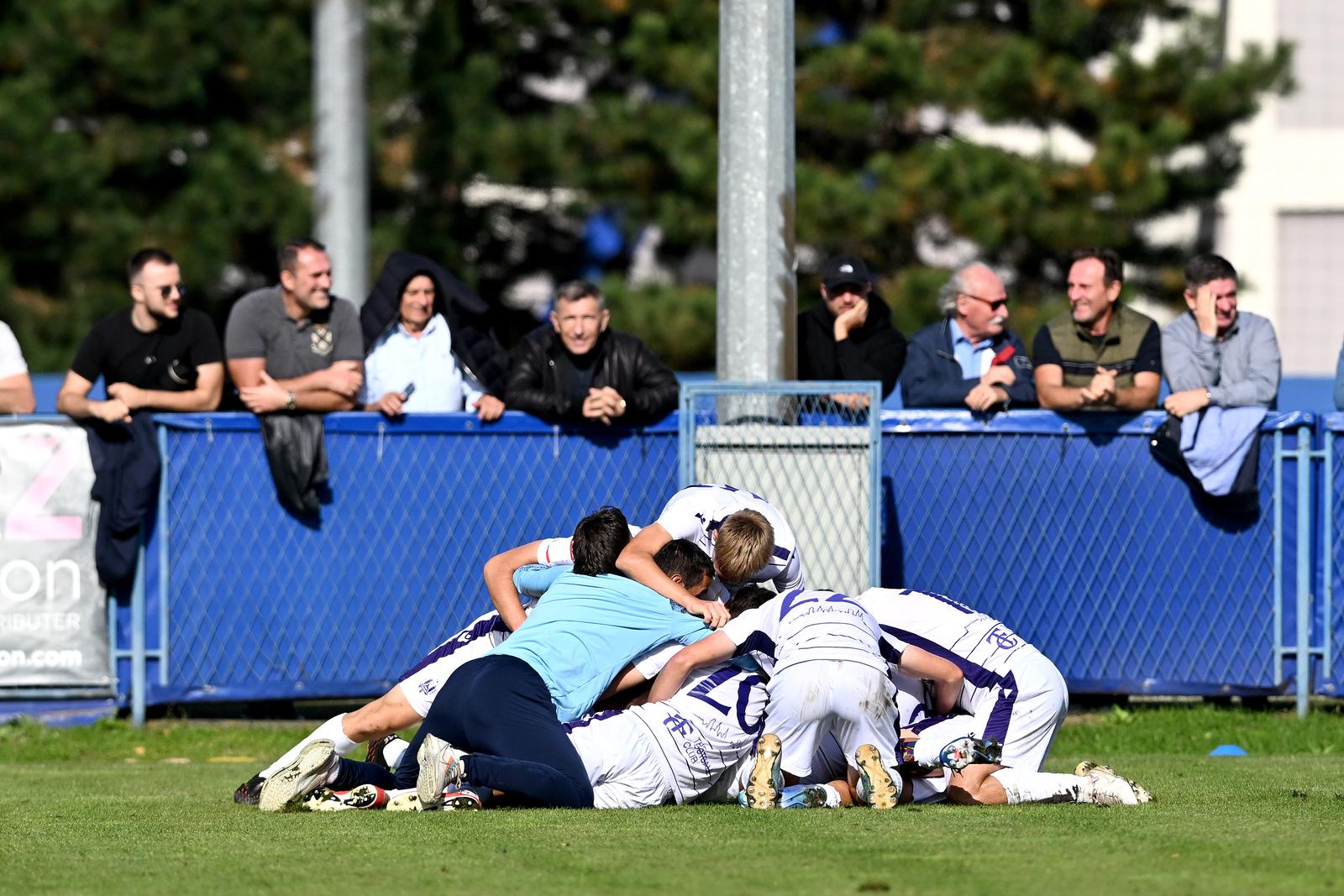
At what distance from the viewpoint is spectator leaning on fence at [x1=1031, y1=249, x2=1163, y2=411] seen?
10172 mm

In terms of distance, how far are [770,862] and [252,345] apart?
5.30 metres

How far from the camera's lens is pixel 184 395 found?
10.3 meters

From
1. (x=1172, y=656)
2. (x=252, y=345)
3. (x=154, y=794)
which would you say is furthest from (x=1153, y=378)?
(x=154, y=794)

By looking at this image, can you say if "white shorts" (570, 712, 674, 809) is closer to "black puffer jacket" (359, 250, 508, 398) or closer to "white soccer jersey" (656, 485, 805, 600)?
"white soccer jersey" (656, 485, 805, 600)

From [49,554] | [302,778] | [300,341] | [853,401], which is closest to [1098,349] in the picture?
[853,401]

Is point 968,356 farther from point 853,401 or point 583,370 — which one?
point 583,370

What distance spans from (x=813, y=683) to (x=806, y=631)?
210 millimetres

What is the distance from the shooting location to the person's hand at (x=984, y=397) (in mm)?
10219

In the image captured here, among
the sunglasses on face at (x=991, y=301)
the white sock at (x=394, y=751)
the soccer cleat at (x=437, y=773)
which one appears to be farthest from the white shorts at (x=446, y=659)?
the sunglasses on face at (x=991, y=301)

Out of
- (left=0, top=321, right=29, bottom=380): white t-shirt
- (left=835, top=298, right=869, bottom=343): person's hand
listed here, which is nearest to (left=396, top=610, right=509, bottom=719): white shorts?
(left=835, top=298, right=869, bottom=343): person's hand

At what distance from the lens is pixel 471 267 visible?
25344 millimetres

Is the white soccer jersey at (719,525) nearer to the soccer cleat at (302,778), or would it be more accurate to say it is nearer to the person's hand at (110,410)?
the soccer cleat at (302,778)

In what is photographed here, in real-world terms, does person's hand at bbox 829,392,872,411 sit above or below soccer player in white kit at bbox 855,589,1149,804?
above

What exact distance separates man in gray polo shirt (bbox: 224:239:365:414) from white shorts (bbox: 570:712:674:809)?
135 inches
